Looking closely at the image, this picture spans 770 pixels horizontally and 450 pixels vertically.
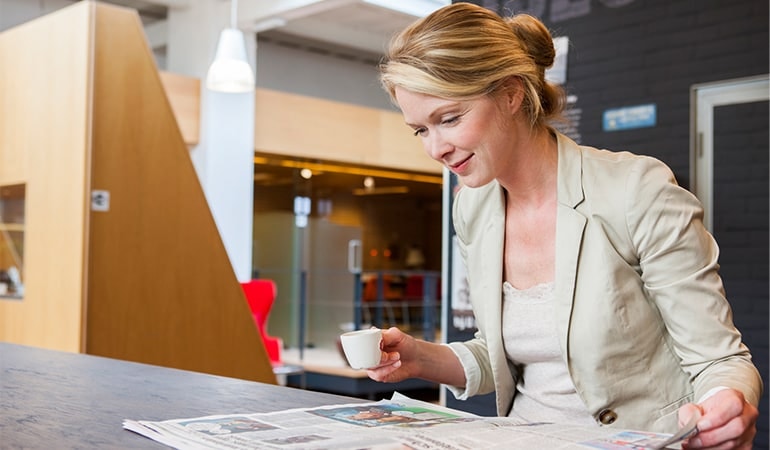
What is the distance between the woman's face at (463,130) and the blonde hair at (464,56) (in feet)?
0.06

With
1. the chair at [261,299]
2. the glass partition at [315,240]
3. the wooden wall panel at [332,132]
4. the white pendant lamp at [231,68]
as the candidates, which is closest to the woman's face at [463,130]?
the white pendant lamp at [231,68]

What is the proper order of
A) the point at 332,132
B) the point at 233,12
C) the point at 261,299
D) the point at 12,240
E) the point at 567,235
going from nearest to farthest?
the point at 567,235, the point at 12,240, the point at 261,299, the point at 233,12, the point at 332,132

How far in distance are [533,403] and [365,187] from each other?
9.60m

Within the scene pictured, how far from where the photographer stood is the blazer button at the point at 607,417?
1.57 meters

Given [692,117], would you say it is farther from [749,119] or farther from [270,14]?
[270,14]

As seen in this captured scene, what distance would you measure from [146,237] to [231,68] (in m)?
1.92

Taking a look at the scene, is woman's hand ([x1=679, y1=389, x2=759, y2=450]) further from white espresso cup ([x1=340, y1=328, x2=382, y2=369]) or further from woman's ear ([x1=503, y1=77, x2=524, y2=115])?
woman's ear ([x1=503, y1=77, x2=524, y2=115])

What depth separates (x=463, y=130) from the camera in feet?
5.10

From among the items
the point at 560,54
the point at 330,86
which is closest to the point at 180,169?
the point at 560,54

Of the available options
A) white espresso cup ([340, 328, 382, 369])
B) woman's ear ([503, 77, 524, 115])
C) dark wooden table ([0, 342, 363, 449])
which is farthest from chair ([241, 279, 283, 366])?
white espresso cup ([340, 328, 382, 369])

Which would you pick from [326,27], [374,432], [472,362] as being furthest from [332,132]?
[374,432]

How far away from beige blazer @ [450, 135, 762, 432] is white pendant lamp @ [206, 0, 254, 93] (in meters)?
5.28

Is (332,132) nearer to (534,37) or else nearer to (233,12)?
(233,12)

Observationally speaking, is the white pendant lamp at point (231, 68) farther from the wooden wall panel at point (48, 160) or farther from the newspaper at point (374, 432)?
the newspaper at point (374, 432)
